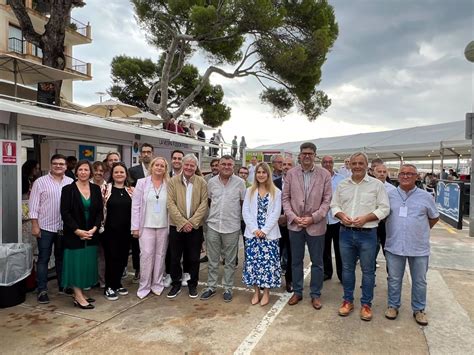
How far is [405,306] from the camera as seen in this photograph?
4.13m

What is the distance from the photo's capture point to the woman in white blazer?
416cm

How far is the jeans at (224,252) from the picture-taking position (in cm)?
437

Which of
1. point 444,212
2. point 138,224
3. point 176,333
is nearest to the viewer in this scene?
point 176,333

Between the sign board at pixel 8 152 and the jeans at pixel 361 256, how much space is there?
13.4 feet

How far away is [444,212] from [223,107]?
563 inches

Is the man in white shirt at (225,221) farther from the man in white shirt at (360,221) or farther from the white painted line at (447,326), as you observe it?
the white painted line at (447,326)

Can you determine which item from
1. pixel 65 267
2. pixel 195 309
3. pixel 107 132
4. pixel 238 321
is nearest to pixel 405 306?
pixel 238 321

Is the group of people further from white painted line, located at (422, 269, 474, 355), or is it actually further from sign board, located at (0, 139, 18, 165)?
sign board, located at (0, 139, 18, 165)

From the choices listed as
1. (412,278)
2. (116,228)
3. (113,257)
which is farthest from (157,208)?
(412,278)

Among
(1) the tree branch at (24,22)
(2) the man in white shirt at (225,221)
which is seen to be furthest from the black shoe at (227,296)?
(1) the tree branch at (24,22)

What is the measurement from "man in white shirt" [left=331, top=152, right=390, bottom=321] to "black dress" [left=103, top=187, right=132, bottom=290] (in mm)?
2471

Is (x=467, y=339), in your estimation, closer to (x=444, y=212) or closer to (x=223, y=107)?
(x=444, y=212)

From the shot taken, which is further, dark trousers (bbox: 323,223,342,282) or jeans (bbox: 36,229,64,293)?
dark trousers (bbox: 323,223,342,282)

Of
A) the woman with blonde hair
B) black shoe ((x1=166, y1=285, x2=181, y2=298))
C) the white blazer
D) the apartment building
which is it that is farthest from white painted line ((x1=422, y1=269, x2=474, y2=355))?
the apartment building
